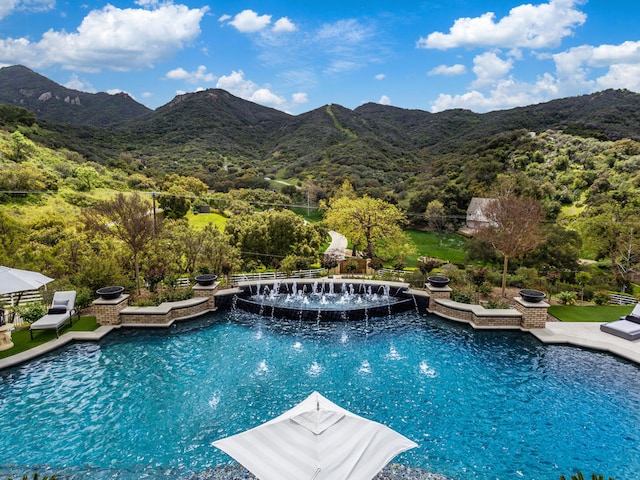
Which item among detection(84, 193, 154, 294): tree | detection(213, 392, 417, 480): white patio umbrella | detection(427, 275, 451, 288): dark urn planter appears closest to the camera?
detection(213, 392, 417, 480): white patio umbrella

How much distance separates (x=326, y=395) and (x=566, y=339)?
811 cm

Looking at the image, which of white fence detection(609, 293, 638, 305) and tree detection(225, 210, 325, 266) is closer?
white fence detection(609, 293, 638, 305)

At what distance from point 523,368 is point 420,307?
5016 mm

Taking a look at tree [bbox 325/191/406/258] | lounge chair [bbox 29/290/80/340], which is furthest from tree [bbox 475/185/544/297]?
lounge chair [bbox 29/290/80/340]

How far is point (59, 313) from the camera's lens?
1152 cm

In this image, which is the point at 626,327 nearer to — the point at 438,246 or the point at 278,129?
the point at 438,246

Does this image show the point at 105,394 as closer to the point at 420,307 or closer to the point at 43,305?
the point at 43,305

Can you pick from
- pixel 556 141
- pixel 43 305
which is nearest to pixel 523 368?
pixel 43 305

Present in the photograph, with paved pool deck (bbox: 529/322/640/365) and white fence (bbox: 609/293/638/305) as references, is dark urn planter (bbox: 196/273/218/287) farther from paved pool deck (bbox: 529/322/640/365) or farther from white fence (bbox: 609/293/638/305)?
white fence (bbox: 609/293/638/305)

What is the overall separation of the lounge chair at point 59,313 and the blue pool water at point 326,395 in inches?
44.8

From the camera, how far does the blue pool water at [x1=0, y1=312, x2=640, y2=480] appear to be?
6.34m

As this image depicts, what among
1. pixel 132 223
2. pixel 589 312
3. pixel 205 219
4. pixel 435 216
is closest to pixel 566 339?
pixel 589 312

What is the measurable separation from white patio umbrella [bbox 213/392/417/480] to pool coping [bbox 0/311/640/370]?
855 cm

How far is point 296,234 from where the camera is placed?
2061 cm
